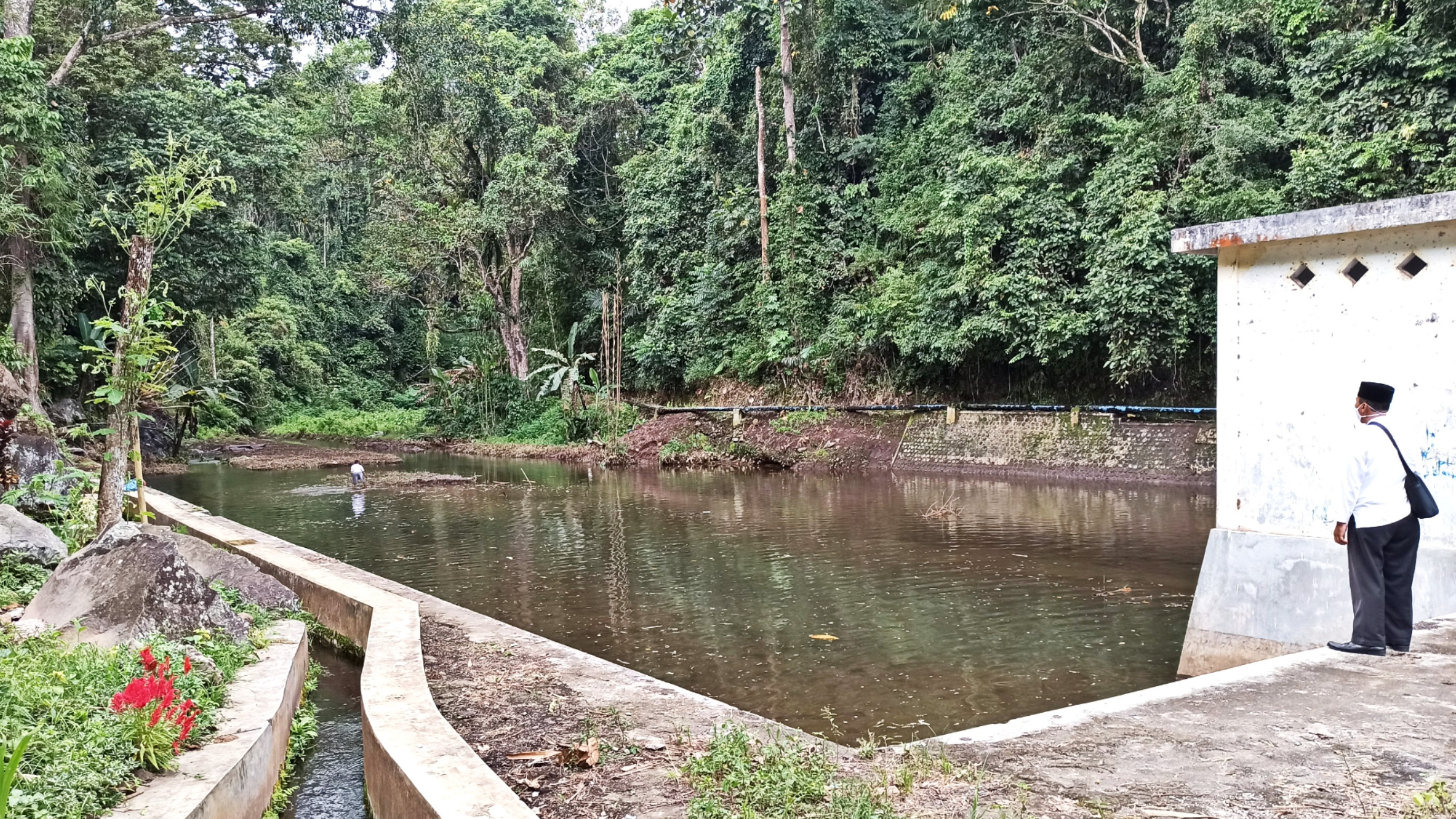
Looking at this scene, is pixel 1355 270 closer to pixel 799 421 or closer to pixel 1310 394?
pixel 1310 394

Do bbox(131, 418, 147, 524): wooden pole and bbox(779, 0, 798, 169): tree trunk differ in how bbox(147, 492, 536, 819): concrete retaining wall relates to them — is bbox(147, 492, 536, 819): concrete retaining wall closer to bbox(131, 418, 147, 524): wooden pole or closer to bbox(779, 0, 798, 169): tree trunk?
bbox(131, 418, 147, 524): wooden pole

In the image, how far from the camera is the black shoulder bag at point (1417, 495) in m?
5.00

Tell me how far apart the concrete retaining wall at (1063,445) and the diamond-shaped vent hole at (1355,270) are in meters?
11.1

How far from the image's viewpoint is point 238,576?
24.0 ft

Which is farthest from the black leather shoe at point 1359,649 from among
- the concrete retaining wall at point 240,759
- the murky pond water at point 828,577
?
the concrete retaining wall at point 240,759

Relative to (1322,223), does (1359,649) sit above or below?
below

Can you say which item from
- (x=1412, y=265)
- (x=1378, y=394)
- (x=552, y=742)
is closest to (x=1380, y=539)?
(x=1378, y=394)

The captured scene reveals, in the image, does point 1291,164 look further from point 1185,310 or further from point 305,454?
point 305,454

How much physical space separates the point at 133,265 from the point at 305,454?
20.2 m

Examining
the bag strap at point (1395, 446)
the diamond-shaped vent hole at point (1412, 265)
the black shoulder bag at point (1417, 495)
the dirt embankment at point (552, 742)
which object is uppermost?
the diamond-shaped vent hole at point (1412, 265)

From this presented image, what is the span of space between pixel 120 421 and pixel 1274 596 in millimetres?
8752

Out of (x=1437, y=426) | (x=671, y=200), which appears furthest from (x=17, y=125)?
(x=1437, y=426)

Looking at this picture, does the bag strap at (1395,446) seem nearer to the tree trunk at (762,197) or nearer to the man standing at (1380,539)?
the man standing at (1380,539)

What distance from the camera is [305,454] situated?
26.6 m
